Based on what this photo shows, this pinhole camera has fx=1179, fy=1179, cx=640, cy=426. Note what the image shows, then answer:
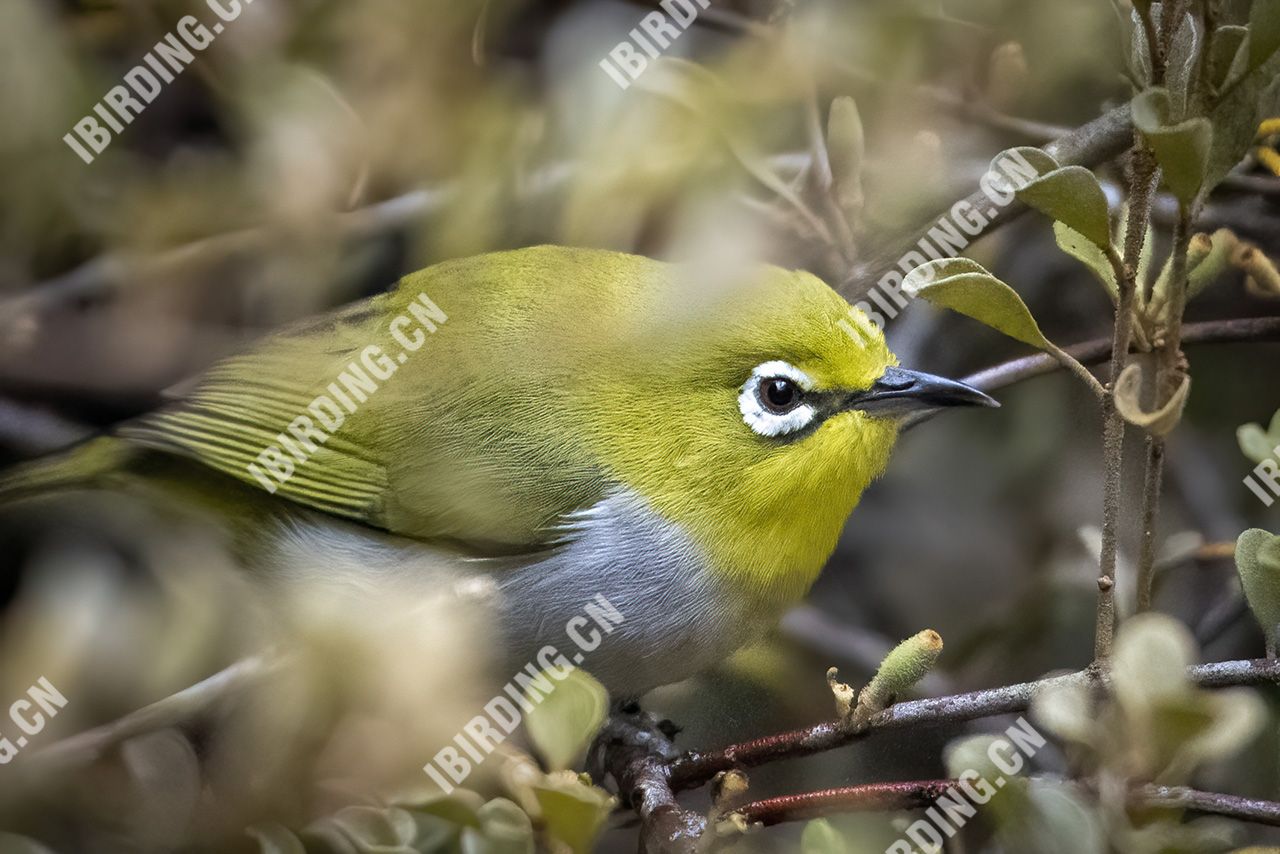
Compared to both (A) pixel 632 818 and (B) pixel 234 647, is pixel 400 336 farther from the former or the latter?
(A) pixel 632 818

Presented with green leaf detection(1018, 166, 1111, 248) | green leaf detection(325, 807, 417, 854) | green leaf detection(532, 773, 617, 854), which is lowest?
green leaf detection(325, 807, 417, 854)

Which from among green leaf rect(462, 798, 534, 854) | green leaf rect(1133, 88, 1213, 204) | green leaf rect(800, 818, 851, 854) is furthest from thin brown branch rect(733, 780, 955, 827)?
green leaf rect(1133, 88, 1213, 204)

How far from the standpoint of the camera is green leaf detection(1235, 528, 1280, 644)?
62.0 inches

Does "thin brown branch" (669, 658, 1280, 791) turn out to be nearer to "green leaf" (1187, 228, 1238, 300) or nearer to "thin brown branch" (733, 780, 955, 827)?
"thin brown branch" (733, 780, 955, 827)

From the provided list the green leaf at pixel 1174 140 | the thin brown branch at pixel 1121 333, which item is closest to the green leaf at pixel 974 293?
the thin brown branch at pixel 1121 333

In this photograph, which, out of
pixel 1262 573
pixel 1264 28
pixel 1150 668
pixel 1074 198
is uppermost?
pixel 1264 28

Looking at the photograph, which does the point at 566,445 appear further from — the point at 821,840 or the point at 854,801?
the point at 821,840

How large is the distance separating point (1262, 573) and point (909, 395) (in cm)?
93

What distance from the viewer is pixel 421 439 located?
2.85m

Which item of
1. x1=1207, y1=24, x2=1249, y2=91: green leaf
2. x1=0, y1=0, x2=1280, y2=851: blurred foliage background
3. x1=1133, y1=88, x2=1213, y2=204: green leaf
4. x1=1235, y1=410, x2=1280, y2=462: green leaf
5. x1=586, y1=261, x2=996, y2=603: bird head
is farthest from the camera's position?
x1=0, y1=0, x2=1280, y2=851: blurred foliage background

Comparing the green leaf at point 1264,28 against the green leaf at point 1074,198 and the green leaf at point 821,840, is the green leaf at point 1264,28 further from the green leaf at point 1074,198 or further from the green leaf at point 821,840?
the green leaf at point 821,840

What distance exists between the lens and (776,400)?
8.38 feet

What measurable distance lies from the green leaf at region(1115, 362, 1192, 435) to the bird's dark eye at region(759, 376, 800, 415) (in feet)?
3.78

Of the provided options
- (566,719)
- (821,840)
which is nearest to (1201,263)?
(821,840)
